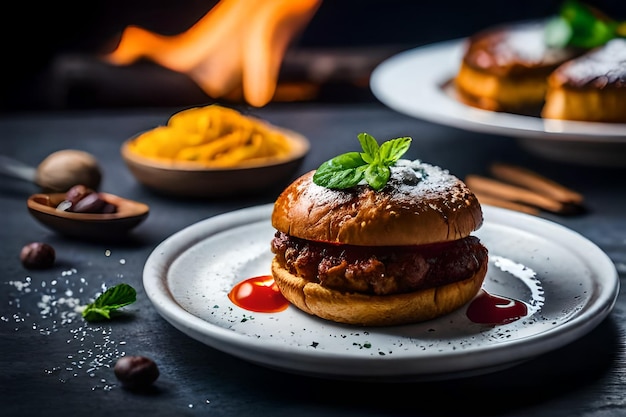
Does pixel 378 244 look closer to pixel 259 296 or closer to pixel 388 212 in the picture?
pixel 388 212

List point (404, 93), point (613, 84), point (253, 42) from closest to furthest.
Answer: point (613, 84), point (404, 93), point (253, 42)

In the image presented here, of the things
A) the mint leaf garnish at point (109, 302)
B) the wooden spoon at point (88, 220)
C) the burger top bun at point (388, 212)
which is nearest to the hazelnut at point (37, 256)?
the wooden spoon at point (88, 220)

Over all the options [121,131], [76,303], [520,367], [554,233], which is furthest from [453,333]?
[121,131]

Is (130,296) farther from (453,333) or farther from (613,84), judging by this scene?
(613,84)

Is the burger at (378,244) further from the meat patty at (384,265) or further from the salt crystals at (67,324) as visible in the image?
the salt crystals at (67,324)

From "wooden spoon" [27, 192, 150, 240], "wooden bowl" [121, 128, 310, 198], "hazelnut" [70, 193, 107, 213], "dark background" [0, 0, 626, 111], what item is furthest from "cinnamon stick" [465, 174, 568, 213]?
"dark background" [0, 0, 626, 111]

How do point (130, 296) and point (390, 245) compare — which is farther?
point (130, 296)
